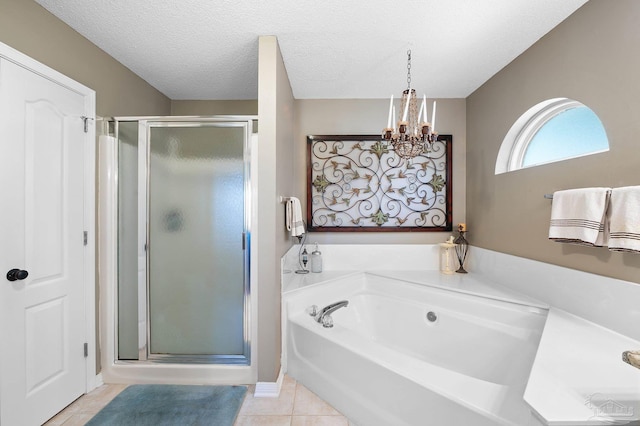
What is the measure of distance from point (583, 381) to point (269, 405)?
1.61 metres

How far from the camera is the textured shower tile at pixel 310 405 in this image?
1.62 metres

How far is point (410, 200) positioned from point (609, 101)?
156 cm

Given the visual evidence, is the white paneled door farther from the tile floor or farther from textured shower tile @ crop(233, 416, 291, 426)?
textured shower tile @ crop(233, 416, 291, 426)

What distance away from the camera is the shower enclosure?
1954mm

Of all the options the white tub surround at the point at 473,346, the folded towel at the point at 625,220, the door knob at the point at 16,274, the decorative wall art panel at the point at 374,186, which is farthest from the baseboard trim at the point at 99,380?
the folded towel at the point at 625,220

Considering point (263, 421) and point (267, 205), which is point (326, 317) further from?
point (267, 205)

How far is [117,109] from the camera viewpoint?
209 centimetres

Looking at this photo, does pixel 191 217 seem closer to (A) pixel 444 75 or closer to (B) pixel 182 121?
(B) pixel 182 121

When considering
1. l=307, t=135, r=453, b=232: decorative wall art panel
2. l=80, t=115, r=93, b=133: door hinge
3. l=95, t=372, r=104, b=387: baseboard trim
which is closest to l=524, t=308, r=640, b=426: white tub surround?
l=307, t=135, r=453, b=232: decorative wall art panel

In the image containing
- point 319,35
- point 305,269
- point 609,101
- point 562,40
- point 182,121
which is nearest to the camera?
point 609,101

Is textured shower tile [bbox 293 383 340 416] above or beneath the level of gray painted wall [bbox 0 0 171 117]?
beneath

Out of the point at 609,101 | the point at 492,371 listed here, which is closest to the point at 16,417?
the point at 492,371

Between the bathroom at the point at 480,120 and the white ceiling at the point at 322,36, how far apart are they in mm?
129

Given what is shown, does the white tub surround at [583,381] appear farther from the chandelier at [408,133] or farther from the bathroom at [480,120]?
the chandelier at [408,133]
